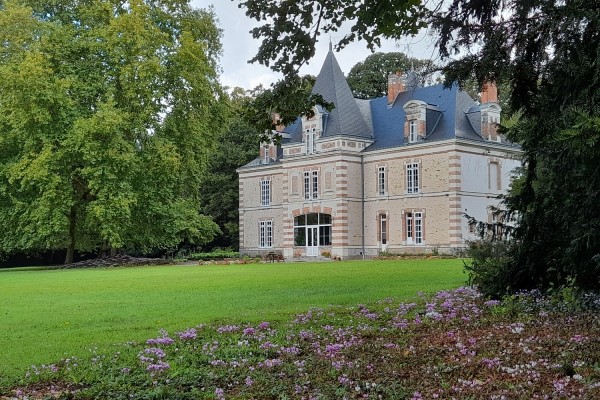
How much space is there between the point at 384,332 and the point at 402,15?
12.6ft

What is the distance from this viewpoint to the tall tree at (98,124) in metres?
32.4

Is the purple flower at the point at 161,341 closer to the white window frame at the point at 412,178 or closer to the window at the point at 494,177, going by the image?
the white window frame at the point at 412,178

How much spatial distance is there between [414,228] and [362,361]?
32724 mm

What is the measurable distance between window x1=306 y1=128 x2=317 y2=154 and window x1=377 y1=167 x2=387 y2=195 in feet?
14.4

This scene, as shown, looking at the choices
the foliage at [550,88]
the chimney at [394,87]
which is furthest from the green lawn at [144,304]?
the chimney at [394,87]

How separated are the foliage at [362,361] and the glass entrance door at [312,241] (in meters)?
32.9

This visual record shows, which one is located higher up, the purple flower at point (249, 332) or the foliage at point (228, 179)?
the foliage at point (228, 179)

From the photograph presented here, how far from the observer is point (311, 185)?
4262 cm

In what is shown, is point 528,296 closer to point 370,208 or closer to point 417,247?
point 417,247

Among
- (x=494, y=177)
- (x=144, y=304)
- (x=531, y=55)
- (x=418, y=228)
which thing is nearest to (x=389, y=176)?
(x=418, y=228)

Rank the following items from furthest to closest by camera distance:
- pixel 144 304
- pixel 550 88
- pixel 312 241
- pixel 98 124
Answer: pixel 312 241, pixel 98 124, pixel 144 304, pixel 550 88

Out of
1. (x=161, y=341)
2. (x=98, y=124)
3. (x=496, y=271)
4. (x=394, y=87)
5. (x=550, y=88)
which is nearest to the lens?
(x=161, y=341)

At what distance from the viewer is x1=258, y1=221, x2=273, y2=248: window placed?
1861 inches

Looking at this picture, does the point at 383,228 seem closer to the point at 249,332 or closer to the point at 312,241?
the point at 312,241
